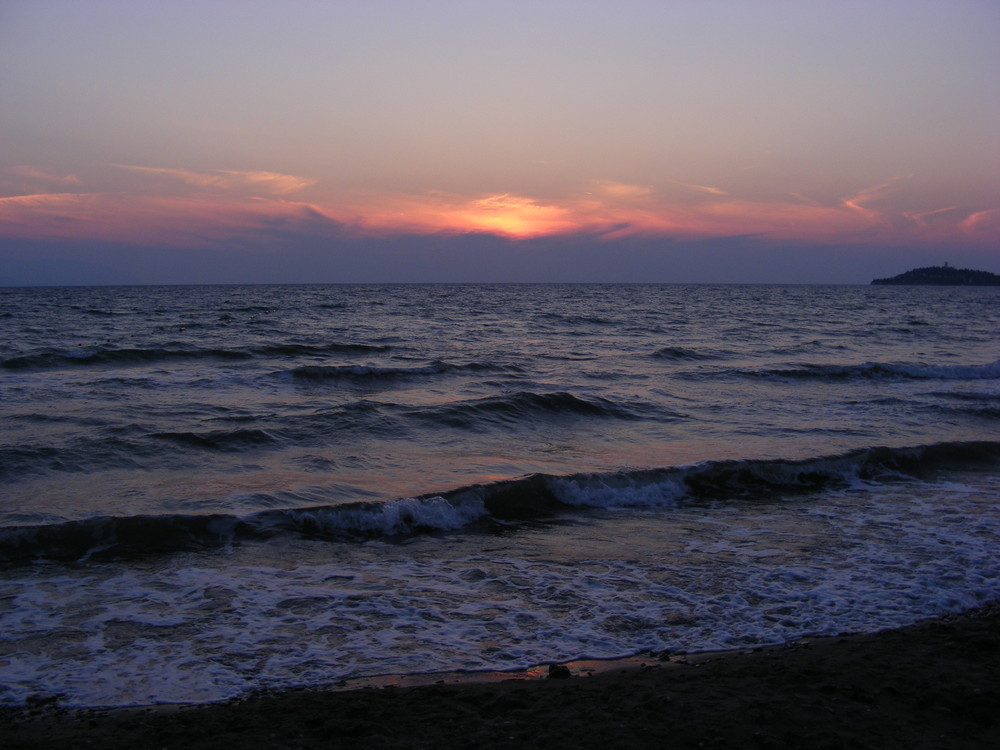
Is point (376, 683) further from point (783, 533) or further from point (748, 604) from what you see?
point (783, 533)

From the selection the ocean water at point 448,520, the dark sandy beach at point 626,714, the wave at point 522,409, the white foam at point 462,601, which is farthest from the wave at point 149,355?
the dark sandy beach at point 626,714

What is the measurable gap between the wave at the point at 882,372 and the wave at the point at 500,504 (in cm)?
894

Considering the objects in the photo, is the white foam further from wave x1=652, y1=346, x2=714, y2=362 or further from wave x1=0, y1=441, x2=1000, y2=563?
wave x1=652, y1=346, x2=714, y2=362

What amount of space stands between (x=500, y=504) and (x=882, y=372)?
1825 cm

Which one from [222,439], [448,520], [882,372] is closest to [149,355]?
[222,439]

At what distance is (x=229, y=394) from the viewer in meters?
16.0

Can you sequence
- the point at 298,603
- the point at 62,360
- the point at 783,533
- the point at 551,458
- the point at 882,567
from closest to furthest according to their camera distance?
1. the point at 298,603
2. the point at 882,567
3. the point at 783,533
4. the point at 551,458
5. the point at 62,360

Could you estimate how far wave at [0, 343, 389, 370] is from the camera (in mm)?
20078

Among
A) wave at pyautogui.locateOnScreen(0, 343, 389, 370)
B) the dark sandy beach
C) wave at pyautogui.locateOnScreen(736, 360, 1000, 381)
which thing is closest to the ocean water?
the dark sandy beach

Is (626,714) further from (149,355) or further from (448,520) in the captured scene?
(149,355)

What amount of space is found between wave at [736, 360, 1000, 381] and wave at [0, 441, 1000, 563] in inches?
352

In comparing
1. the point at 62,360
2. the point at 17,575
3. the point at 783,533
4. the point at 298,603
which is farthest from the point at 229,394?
the point at 783,533

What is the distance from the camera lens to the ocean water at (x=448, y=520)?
17.1 feet

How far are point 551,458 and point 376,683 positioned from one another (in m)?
6.87
